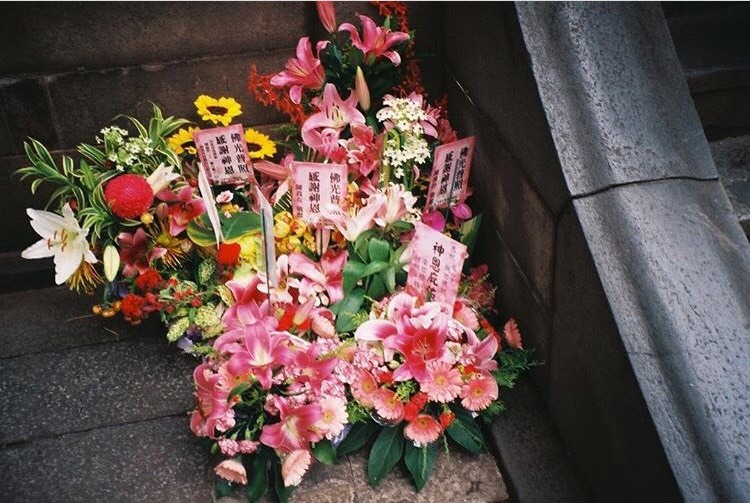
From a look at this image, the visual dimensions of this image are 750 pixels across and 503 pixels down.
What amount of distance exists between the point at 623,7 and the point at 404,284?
1.41 metres

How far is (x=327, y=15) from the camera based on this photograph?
3438 mm

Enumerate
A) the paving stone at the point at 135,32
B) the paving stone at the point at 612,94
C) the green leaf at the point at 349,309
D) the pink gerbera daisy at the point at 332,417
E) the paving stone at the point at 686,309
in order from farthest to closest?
the paving stone at the point at 135,32
the green leaf at the point at 349,309
the pink gerbera daisy at the point at 332,417
the paving stone at the point at 612,94
the paving stone at the point at 686,309

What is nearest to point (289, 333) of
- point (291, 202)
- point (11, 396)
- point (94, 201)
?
point (291, 202)

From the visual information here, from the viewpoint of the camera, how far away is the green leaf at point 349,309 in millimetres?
3064

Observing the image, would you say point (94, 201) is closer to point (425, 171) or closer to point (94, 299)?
point (94, 299)

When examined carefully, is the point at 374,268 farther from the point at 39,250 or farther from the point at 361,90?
the point at 39,250

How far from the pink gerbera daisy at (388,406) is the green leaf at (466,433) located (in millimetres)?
248

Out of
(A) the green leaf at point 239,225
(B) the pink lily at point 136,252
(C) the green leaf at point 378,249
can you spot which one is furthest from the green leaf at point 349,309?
(B) the pink lily at point 136,252

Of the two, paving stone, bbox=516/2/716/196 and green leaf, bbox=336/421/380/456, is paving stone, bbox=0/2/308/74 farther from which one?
green leaf, bbox=336/421/380/456

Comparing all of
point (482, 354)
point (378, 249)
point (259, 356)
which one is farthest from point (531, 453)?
point (259, 356)

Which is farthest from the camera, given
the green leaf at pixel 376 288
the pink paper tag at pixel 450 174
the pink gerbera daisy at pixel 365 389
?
the pink paper tag at pixel 450 174

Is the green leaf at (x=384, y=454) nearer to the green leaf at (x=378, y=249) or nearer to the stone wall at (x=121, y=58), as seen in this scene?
the green leaf at (x=378, y=249)

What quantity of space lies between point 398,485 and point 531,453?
536mm

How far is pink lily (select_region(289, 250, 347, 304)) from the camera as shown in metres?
3.16
